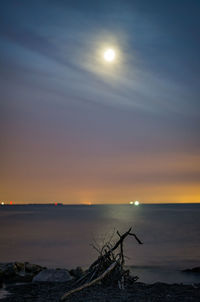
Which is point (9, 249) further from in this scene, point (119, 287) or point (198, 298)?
point (198, 298)

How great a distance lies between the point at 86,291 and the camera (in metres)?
11.8

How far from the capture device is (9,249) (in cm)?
3831

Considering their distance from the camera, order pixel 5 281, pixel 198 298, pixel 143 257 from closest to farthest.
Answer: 1. pixel 198 298
2. pixel 5 281
3. pixel 143 257

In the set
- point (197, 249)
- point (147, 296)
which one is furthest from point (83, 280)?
point (197, 249)

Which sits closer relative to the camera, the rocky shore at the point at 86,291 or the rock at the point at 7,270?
the rocky shore at the point at 86,291

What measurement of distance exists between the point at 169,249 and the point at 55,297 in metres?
31.5

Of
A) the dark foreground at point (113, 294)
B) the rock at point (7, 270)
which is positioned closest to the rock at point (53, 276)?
the dark foreground at point (113, 294)

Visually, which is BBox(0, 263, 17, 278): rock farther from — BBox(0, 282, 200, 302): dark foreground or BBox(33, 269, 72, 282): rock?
BBox(0, 282, 200, 302): dark foreground

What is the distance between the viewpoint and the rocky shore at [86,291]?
35.9ft

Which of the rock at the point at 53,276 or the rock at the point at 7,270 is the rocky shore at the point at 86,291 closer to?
the rock at the point at 53,276

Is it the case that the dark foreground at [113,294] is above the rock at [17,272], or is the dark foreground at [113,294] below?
below

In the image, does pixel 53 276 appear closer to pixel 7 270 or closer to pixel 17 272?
pixel 7 270

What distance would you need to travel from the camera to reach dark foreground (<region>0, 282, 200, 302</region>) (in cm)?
1086

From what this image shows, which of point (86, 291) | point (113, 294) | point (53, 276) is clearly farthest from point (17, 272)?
point (113, 294)
